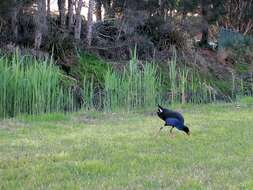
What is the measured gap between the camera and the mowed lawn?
5234 mm

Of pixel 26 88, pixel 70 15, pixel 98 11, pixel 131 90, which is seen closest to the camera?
pixel 26 88

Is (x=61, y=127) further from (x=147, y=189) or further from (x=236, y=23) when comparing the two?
(x=236, y=23)

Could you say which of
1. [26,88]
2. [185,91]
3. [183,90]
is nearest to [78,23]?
[185,91]

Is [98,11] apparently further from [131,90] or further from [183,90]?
[131,90]

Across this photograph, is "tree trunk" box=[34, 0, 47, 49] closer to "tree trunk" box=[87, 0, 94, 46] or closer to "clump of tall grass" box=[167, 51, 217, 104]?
"tree trunk" box=[87, 0, 94, 46]

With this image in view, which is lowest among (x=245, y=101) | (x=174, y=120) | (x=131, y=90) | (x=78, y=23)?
(x=245, y=101)

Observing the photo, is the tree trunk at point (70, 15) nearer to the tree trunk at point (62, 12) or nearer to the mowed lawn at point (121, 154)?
the tree trunk at point (62, 12)

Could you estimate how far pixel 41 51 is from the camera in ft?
48.5

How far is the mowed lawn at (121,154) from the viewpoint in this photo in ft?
17.2

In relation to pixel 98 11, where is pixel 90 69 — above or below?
below

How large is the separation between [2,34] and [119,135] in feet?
26.0

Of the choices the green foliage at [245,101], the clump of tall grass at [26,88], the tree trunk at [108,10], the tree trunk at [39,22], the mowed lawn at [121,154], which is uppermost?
the tree trunk at [108,10]

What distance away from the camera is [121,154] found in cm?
662

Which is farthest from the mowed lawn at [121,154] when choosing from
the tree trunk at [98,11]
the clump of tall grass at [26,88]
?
the tree trunk at [98,11]
